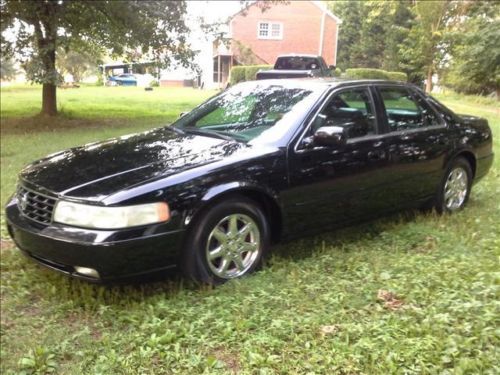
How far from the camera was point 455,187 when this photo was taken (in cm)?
564

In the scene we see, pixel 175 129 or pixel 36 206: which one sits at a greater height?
pixel 175 129

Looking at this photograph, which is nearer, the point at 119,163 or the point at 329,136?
the point at 119,163

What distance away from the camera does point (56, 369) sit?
2996 millimetres

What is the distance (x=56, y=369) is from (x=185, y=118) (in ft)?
9.22

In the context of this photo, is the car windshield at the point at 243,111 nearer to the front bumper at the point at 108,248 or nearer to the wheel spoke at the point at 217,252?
the wheel spoke at the point at 217,252

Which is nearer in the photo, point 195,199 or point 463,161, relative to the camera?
point 195,199

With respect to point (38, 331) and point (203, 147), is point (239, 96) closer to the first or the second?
point (203, 147)

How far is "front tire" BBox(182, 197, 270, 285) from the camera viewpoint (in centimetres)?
369

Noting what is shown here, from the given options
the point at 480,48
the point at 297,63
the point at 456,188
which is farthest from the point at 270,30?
the point at 456,188

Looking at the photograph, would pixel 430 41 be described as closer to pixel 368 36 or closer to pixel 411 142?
pixel 368 36

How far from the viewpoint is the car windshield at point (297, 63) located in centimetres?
1809

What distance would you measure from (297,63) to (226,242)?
49.9ft

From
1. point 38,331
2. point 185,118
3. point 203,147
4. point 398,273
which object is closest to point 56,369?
point 38,331

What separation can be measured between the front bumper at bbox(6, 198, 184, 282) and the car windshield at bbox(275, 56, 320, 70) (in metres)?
15.3
